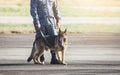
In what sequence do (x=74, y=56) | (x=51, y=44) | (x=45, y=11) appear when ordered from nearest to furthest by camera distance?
1. (x=51, y=44)
2. (x=45, y=11)
3. (x=74, y=56)

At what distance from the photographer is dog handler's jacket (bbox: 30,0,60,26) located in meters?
15.3

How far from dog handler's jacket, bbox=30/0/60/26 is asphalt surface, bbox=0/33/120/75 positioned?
1069mm

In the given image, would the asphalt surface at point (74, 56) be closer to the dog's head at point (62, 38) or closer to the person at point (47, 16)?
the dog's head at point (62, 38)

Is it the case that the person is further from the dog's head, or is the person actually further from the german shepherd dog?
the dog's head

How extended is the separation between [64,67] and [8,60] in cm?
216

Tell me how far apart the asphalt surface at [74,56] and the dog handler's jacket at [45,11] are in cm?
107

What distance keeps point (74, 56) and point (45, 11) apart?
2717mm

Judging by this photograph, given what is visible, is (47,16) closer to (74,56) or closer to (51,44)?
(51,44)

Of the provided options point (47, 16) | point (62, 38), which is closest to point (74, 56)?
point (47, 16)

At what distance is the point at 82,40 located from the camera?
2386 cm

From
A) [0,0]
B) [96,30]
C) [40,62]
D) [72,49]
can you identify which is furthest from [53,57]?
[0,0]

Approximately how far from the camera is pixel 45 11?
50.6ft

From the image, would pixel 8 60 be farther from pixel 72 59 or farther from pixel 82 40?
pixel 82 40

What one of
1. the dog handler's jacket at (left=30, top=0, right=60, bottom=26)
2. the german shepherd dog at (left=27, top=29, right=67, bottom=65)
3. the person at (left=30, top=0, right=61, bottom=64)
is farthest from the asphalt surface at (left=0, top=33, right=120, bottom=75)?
the dog handler's jacket at (left=30, top=0, right=60, bottom=26)
